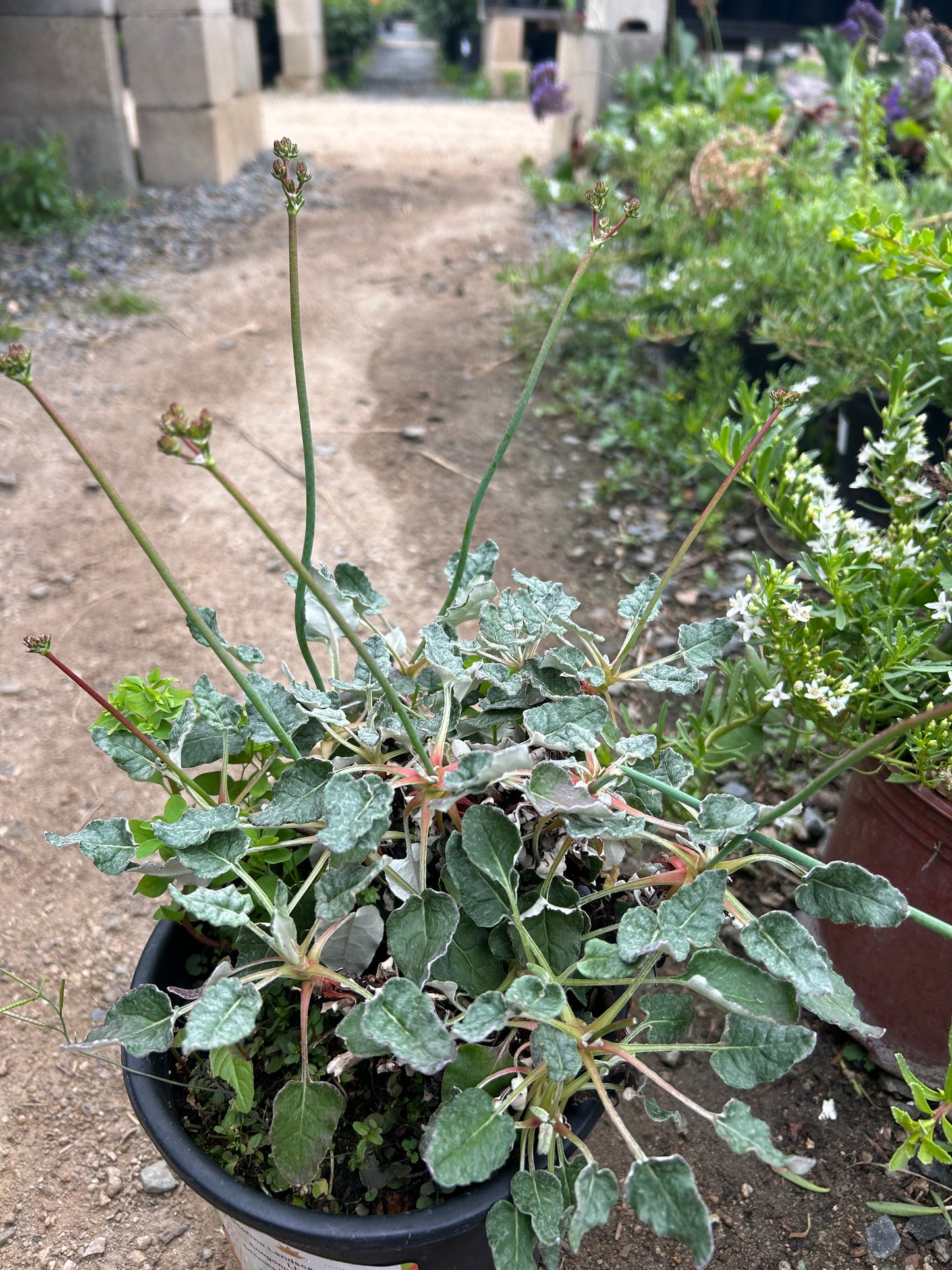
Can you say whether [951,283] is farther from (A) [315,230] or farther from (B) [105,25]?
(B) [105,25]

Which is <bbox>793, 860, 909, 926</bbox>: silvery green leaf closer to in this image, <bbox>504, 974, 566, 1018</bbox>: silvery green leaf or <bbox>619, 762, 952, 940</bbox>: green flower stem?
<bbox>619, 762, 952, 940</bbox>: green flower stem

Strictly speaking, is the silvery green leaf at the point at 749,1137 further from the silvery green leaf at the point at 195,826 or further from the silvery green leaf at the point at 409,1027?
the silvery green leaf at the point at 195,826

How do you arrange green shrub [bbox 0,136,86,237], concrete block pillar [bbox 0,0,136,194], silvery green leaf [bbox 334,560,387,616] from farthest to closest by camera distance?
concrete block pillar [bbox 0,0,136,194] → green shrub [bbox 0,136,86,237] → silvery green leaf [bbox 334,560,387,616]

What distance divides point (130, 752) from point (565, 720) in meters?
0.52

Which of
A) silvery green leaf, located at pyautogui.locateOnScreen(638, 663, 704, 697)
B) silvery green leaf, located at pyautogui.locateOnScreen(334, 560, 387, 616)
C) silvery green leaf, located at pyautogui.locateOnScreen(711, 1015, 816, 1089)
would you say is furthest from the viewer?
silvery green leaf, located at pyautogui.locateOnScreen(334, 560, 387, 616)

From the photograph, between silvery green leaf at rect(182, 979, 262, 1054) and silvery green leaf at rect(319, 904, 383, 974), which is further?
silvery green leaf at rect(319, 904, 383, 974)

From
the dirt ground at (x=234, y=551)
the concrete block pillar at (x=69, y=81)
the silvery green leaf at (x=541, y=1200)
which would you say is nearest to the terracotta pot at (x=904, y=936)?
the dirt ground at (x=234, y=551)

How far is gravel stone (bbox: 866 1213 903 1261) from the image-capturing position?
1.37 metres

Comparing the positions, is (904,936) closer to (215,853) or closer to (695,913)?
(695,913)

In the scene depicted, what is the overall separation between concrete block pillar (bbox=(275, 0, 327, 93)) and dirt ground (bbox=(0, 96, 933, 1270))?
250 inches

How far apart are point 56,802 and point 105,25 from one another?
4856 mm

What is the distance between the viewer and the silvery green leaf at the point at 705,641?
4.20 ft

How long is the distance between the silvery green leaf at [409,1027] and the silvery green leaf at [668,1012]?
0.22 meters

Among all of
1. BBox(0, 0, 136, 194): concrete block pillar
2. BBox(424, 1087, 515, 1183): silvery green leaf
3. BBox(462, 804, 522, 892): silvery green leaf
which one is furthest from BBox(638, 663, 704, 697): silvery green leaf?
BBox(0, 0, 136, 194): concrete block pillar
